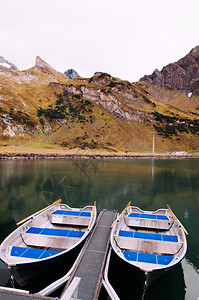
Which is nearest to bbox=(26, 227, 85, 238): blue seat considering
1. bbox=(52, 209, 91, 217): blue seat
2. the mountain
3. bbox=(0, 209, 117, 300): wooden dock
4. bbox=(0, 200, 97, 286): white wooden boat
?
bbox=(0, 200, 97, 286): white wooden boat

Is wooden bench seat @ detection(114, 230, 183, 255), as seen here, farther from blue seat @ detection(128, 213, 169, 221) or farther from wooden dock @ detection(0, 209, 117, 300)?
blue seat @ detection(128, 213, 169, 221)

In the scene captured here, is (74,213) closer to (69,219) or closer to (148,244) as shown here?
(69,219)

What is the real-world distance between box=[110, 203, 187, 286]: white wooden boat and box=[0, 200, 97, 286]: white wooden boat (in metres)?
2.66

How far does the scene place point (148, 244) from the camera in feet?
37.5

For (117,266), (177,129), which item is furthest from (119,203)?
(177,129)

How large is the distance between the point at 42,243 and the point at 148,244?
7144 millimetres

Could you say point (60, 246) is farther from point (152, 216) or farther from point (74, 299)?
point (152, 216)

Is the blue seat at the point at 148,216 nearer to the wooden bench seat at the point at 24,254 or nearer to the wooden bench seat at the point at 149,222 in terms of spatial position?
the wooden bench seat at the point at 149,222

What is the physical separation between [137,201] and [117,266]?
50.7 feet

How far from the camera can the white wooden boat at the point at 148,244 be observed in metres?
8.55

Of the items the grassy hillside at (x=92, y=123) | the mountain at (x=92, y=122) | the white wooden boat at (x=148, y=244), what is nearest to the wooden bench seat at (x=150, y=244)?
the white wooden boat at (x=148, y=244)

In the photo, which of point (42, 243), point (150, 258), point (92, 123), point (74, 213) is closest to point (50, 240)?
point (42, 243)

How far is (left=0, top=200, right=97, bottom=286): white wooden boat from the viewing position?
8797 mm

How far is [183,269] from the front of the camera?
11.4 m
